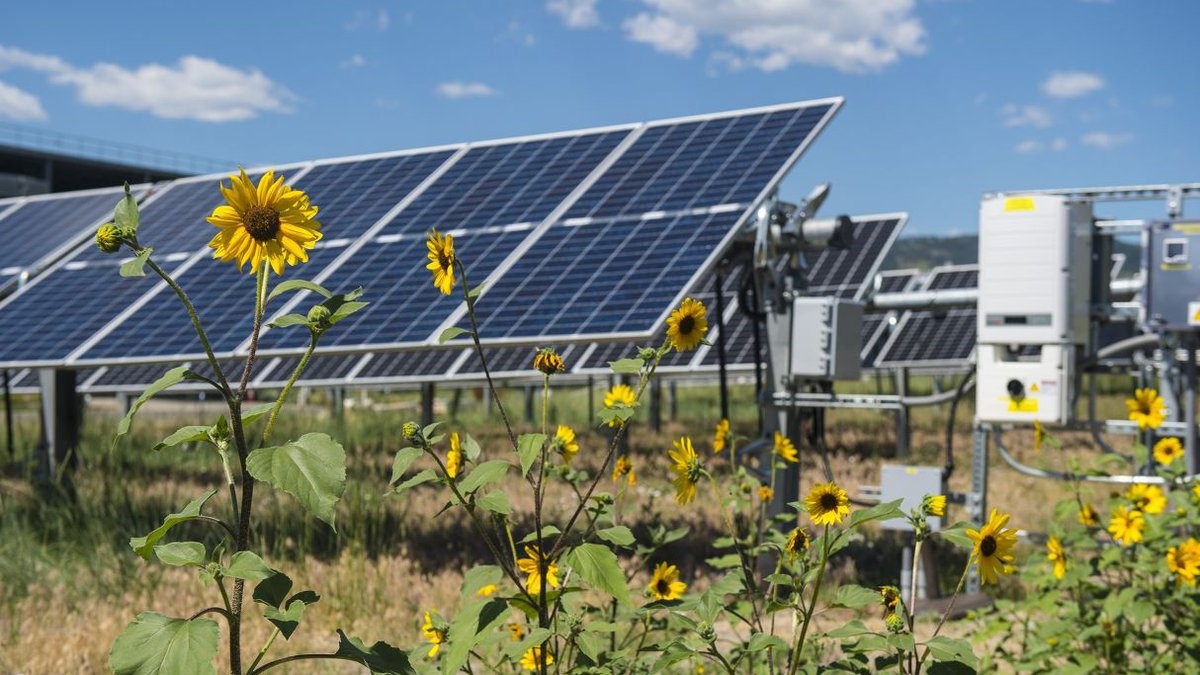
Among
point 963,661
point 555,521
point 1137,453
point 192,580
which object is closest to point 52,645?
point 192,580

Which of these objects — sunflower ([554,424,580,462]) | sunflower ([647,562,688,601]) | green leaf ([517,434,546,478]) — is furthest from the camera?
sunflower ([647,562,688,601])

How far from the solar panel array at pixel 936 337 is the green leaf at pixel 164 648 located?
17658mm

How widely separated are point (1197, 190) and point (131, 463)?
9594mm

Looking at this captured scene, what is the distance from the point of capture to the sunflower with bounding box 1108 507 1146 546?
14.0 ft

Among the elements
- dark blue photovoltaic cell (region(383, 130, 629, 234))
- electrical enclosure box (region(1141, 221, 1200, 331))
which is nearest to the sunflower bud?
electrical enclosure box (region(1141, 221, 1200, 331))

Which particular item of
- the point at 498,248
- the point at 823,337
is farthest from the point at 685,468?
the point at 498,248

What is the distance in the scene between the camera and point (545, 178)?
31.9ft

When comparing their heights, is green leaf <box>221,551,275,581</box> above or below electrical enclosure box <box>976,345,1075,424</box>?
below

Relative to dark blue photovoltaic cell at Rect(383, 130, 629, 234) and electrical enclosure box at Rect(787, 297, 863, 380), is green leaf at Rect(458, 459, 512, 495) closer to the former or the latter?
electrical enclosure box at Rect(787, 297, 863, 380)

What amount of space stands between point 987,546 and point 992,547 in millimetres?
13

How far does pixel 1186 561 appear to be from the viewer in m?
3.92

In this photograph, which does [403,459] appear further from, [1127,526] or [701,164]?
[701,164]

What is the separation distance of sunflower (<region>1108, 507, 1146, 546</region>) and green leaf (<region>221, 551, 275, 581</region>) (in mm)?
3315

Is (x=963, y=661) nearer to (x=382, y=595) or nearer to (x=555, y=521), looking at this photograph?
(x=382, y=595)
